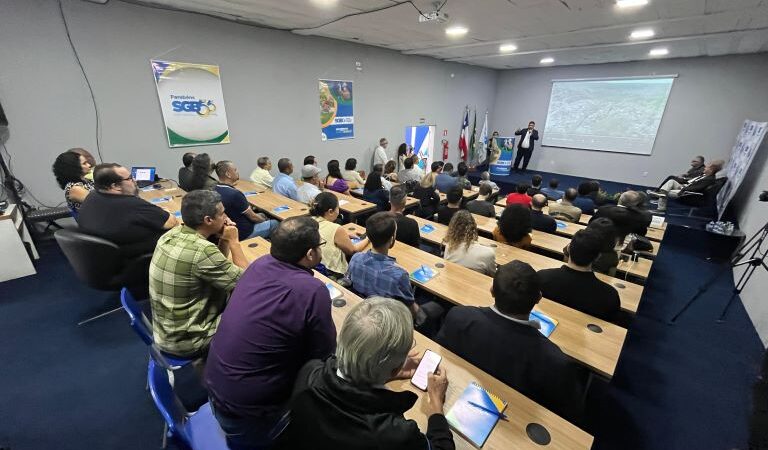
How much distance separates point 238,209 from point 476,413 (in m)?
2.93

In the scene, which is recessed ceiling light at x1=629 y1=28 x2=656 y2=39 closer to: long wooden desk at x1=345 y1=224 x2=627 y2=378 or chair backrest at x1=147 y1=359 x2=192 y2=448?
long wooden desk at x1=345 y1=224 x2=627 y2=378

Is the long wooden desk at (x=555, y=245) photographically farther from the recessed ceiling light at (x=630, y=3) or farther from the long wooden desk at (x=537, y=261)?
the recessed ceiling light at (x=630, y=3)

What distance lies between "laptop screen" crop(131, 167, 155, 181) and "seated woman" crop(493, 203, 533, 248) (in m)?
4.64

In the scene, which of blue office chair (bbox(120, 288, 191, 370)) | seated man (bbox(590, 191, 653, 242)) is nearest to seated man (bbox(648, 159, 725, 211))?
seated man (bbox(590, 191, 653, 242))

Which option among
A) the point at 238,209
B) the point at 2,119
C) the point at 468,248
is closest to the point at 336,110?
the point at 238,209

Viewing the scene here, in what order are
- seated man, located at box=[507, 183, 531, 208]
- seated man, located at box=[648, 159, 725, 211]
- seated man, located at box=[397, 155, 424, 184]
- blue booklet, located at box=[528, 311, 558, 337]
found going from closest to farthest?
blue booklet, located at box=[528, 311, 558, 337]
seated man, located at box=[507, 183, 531, 208]
seated man, located at box=[648, 159, 725, 211]
seated man, located at box=[397, 155, 424, 184]

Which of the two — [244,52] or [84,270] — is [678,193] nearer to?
[244,52]

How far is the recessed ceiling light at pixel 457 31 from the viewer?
4.78 m

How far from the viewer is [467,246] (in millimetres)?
2506

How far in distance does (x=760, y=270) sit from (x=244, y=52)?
717cm

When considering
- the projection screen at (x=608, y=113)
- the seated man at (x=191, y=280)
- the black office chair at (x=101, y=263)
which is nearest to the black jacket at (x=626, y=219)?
the seated man at (x=191, y=280)

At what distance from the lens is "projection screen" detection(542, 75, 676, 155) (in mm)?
7598

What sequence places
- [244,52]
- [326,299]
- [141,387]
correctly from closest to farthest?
[326,299] < [141,387] < [244,52]

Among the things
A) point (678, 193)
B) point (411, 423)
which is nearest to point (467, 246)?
point (411, 423)
